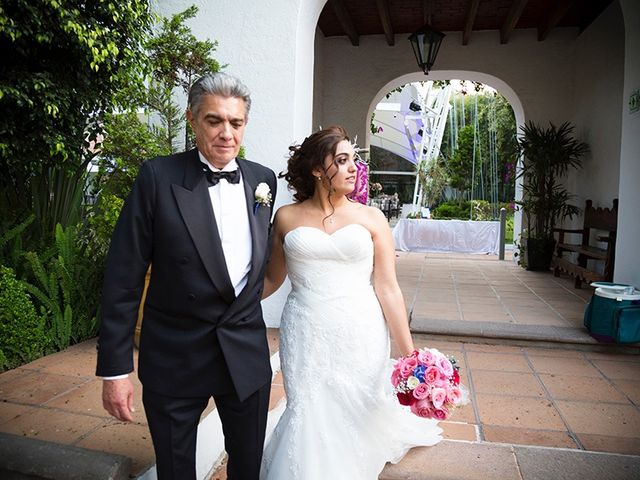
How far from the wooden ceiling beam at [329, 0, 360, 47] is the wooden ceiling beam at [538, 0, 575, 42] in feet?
10.1

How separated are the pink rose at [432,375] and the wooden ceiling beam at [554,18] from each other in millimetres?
7221

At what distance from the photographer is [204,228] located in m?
1.70

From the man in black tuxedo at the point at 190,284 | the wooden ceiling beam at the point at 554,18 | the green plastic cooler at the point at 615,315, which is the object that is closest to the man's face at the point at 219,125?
the man in black tuxedo at the point at 190,284

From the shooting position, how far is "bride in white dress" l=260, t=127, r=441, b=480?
2.34 m

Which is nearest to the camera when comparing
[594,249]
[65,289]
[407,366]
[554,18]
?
[407,366]

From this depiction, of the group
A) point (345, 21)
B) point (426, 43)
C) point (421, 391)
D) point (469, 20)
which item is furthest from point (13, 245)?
point (469, 20)

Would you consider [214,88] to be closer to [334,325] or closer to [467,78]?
[334,325]

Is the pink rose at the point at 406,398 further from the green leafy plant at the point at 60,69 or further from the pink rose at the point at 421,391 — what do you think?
the green leafy plant at the point at 60,69

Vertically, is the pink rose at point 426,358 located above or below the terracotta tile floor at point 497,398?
above

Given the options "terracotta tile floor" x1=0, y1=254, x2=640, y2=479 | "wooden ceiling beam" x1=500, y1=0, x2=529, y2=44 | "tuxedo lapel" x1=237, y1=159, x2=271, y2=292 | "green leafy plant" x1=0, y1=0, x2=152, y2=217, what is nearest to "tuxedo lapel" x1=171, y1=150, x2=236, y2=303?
"tuxedo lapel" x1=237, y1=159, x2=271, y2=292

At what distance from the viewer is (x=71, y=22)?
309cm

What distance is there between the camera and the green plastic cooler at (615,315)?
4.31 meters

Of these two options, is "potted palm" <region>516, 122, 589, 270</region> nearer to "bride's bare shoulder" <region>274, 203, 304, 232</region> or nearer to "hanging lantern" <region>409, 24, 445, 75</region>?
"hanging lantern" <region>409, 24, 445, 75</region>

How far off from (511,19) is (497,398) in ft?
22.1
